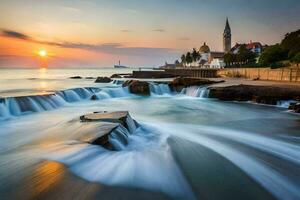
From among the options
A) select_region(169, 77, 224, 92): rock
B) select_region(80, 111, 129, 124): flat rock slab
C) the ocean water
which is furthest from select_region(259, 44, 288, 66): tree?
select_region(80, 111, 129, 124): flat rock slab

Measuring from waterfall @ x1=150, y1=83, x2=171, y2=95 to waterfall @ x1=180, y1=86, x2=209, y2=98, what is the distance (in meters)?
1.83

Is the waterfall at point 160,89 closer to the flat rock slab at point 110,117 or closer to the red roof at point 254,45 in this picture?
the flat rock slab at point 110,117

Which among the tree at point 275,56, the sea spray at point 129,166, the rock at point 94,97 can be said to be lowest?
the rock at point 94,97

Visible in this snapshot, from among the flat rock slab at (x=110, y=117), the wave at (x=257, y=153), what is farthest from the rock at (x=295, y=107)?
the flat rock slab at (x=110, y=117)

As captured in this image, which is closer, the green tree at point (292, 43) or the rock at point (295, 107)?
the rock at point (295, 107)

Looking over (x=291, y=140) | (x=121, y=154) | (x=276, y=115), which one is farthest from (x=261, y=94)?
(x=121, y=154)

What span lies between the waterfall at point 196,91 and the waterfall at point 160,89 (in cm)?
183

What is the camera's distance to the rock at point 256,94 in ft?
61.1

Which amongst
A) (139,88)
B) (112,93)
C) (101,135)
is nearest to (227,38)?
(139,88)

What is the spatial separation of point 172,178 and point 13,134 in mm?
7317

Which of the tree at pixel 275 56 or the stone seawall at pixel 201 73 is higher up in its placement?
the tree at pixel 275 56

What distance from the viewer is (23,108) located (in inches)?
593

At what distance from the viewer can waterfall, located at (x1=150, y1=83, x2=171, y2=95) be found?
2826cm

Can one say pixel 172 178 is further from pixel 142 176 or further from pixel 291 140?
pixel 291 140
